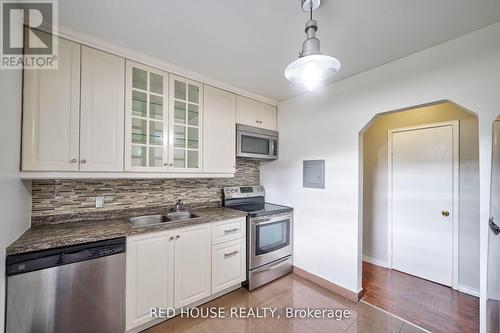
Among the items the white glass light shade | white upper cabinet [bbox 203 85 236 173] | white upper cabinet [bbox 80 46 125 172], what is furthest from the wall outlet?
the white glass light shade

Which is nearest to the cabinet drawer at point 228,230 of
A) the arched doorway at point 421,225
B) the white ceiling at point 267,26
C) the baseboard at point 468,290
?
the arched doorway at point 421,225

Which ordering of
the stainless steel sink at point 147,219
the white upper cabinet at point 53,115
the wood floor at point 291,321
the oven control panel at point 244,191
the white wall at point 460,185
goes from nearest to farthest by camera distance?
the white upper cabinet at point 53,115, the wood floor at point 291,321, the stainless steel sink at point 147,219, the white wall at point 460,185, the oven control panel at point 244,191

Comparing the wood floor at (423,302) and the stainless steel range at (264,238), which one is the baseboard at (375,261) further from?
the stainless steel range at (264,238)

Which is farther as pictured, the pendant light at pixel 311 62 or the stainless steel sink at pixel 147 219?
the stainless steel sink at pixel 147 219

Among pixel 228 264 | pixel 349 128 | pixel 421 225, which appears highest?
pixel 349 128

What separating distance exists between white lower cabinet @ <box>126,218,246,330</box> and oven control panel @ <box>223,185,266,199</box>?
0.59 metres

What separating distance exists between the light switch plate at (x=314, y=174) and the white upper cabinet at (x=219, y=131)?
0.98 m

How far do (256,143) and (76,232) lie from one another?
2140 millimetres

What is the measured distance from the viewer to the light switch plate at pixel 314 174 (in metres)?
2.56

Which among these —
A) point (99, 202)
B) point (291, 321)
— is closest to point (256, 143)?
point (99, 202)

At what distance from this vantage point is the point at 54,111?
1590 mm

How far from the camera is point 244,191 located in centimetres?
308

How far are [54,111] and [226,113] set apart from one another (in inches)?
63.3

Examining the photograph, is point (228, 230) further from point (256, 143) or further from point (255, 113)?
point (255, 113)
